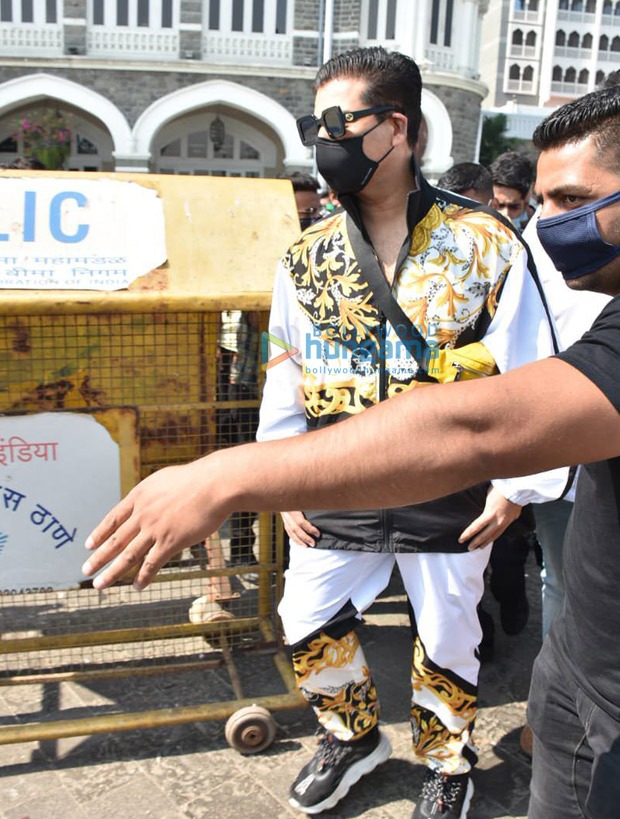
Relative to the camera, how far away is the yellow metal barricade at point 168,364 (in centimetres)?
243

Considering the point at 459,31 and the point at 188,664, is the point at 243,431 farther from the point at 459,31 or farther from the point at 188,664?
the point at 459,31

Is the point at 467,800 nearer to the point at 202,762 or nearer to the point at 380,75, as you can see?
the point at 202,762

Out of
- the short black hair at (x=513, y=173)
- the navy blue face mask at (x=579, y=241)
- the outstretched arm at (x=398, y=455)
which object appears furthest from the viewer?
the short black hair at (x=513, y=173)

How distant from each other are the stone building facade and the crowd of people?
13.7 metres

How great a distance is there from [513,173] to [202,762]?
3.17 metres

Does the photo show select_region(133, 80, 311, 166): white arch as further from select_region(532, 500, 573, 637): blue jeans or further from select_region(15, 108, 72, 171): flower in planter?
select_region(532, 500, 573, 637): blue jeans

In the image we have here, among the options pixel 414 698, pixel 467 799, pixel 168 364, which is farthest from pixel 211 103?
pixel 467 799

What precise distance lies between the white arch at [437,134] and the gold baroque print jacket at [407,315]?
14846mm

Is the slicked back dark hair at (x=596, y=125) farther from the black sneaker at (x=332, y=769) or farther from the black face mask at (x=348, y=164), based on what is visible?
the black sneaker at (x=332, y=769)

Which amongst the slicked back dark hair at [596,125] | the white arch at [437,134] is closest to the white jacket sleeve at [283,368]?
the slicked back dark hair at [596,125]

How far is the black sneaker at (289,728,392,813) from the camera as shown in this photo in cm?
230

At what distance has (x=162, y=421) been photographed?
2.67 metres

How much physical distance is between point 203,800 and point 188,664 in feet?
1.94

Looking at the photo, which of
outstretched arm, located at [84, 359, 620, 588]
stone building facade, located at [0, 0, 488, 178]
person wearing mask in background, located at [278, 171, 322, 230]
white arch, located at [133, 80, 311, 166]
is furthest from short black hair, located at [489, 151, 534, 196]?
white arch, located at [133, 80, 311, 166]
